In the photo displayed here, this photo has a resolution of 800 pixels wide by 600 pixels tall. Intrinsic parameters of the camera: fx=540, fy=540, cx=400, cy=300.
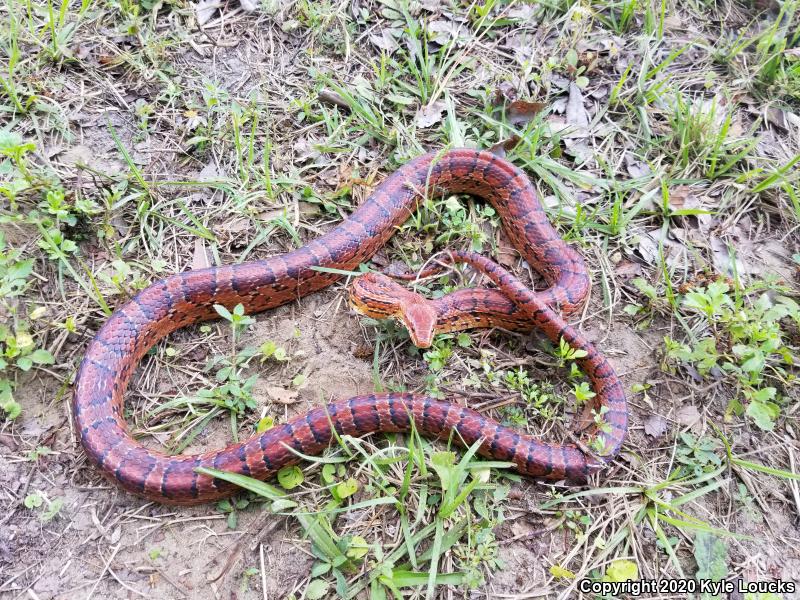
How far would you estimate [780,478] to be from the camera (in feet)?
14.0

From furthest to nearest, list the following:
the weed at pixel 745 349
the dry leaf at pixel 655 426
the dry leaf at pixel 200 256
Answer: the dry leaf at pixel 200 256, the dry leaf at pixel 655 426, the weed at pixel 745 349

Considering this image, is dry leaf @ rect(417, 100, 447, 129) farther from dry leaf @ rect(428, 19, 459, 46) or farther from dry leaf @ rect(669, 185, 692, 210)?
dry leaf @ rect(669, 185, 692, 210)

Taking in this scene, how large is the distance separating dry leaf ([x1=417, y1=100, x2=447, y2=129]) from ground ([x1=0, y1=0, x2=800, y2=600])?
0.06m

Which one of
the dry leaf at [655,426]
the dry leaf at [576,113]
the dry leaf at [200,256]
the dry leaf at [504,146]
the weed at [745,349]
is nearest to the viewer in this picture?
the weed at [745,349]

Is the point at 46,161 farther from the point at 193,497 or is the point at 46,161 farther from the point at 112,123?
the point at 193,497

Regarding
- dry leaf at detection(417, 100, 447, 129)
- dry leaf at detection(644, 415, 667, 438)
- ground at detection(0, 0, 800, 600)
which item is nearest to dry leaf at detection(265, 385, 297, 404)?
ground at detection(0, 0, 800, 600)

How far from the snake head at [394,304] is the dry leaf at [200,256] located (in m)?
1.42

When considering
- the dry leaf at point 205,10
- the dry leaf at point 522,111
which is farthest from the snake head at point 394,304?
the dry leaf at point 205,10

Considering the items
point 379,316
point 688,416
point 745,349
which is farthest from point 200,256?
point 745,349

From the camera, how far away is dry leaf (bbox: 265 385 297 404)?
442 cm

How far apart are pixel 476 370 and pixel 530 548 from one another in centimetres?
144

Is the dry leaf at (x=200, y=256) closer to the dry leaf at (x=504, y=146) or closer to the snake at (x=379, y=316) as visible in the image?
the snake at (x=379, y=316)

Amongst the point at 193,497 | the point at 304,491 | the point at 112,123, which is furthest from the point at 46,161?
the point at 304,491

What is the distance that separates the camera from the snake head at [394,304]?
4.37 meters
